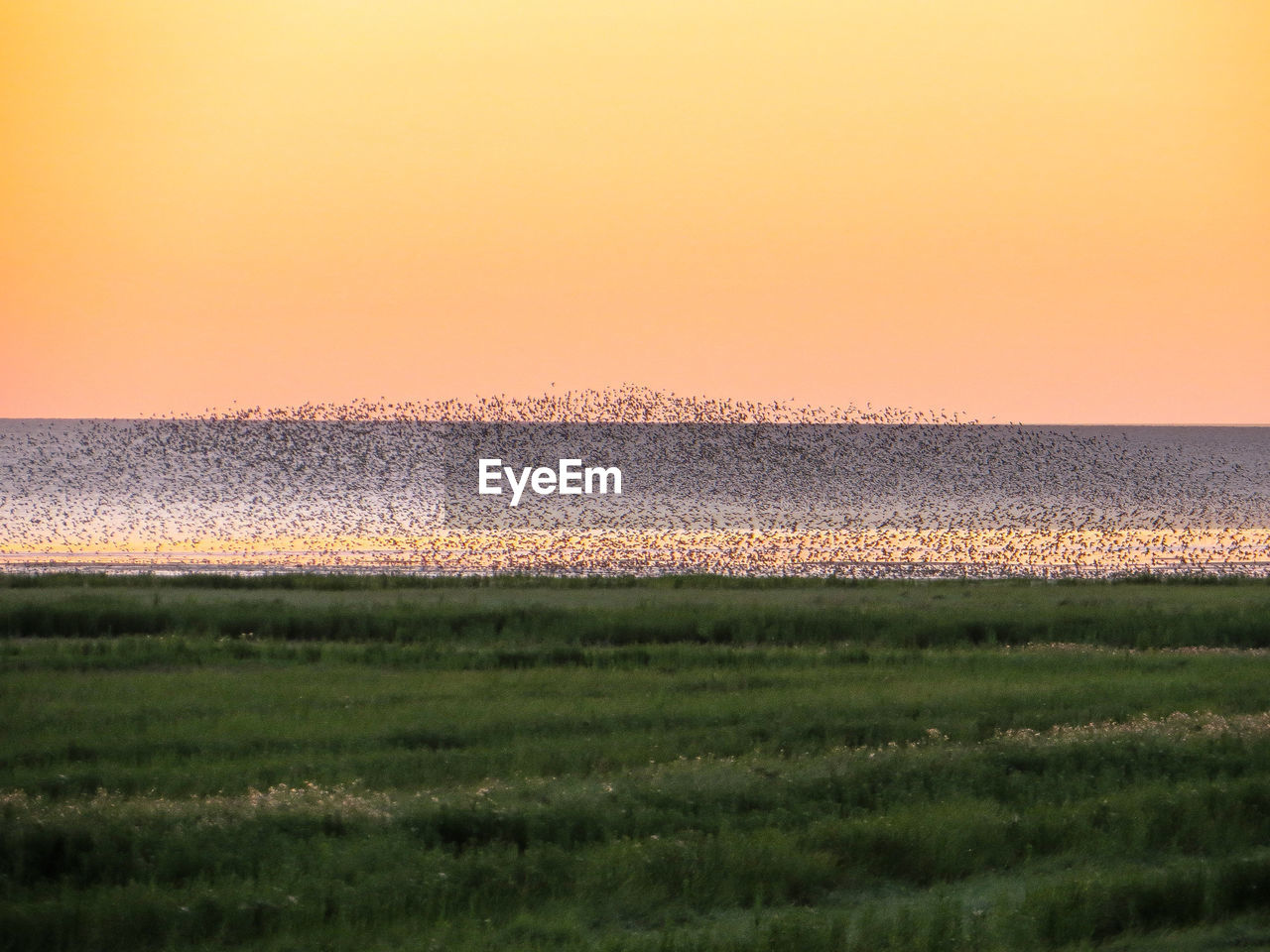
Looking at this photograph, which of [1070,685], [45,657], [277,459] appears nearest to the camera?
[1070,685]

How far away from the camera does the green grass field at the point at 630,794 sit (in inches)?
465

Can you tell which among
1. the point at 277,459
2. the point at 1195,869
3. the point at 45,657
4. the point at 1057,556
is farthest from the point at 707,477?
the point at 1195,869

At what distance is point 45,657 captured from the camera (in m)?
24.5

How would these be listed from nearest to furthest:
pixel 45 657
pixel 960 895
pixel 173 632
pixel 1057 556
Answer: pixel 960 895 → pixel 45 657 → pixel 173 632 → pixel 1057 556

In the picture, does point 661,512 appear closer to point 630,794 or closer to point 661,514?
point 661,514

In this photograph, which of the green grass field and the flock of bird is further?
the flock of bird

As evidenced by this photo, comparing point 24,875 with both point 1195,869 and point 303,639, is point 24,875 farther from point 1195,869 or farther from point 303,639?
point 303,639

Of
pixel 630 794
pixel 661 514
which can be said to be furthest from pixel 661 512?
pixel 630 794

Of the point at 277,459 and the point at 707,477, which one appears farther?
the point at 277,459

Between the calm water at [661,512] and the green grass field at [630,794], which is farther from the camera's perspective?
the calm water at [661,512]

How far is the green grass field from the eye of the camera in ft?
38.7

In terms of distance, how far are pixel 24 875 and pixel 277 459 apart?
480ft

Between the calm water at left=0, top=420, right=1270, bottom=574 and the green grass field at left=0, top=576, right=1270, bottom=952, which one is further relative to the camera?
the calm water at left=0, top=420, right=1270, bottom=574

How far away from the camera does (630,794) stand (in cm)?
1502
